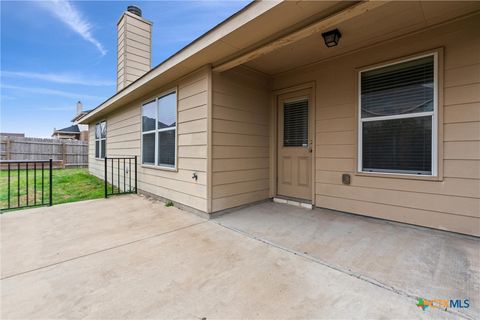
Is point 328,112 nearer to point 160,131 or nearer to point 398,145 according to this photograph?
point 398,145

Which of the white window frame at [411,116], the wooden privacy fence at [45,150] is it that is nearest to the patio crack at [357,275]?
the white window frame at [411,116]

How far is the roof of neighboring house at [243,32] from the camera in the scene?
1.88 m

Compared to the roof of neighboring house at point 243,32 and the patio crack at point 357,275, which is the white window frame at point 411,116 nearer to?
the roof of neighboring house at point 243,32

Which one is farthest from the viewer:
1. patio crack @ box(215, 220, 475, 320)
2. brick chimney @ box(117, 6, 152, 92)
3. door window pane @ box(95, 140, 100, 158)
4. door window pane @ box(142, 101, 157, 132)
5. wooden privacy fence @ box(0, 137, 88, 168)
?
wooden privacy fence @ box(0, 137, 88, 168)

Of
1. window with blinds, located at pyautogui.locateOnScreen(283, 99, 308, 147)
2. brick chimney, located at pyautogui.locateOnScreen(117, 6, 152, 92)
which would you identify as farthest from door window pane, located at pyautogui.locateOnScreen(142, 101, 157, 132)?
window with blinds, located at pyautogui.locateOnScreen(283, 99, 308, 147)

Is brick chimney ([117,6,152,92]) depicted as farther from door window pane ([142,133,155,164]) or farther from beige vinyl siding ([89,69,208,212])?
door window pane ([142,133,155,164])

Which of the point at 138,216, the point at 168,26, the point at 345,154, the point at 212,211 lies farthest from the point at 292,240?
the point at 168,26

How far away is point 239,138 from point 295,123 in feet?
3.47

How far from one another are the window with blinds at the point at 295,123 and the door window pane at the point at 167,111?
197cm

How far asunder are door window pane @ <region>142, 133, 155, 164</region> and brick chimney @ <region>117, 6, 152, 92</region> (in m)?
2.88

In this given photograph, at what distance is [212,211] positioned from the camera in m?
3.07

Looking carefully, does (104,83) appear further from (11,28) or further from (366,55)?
(366,55)

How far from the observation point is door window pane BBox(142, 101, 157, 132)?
4.37 m

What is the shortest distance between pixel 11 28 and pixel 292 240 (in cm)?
1032
